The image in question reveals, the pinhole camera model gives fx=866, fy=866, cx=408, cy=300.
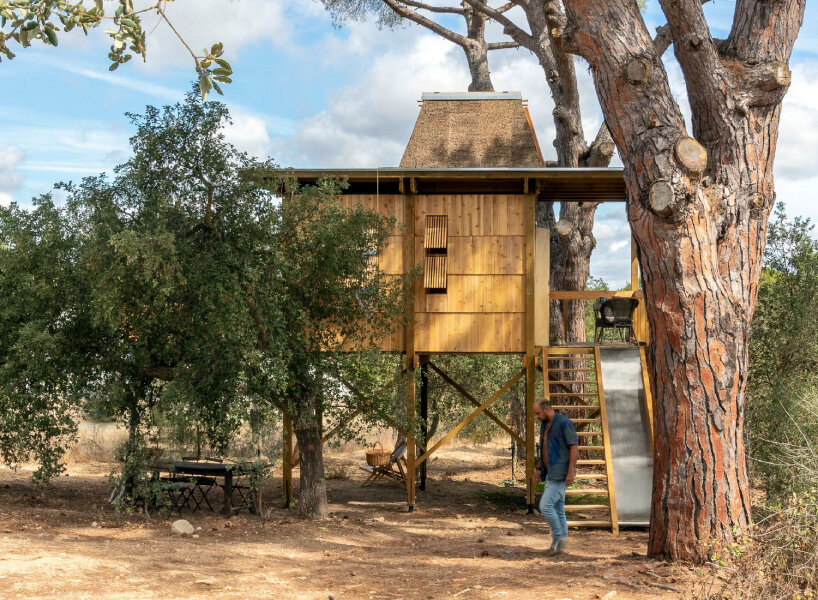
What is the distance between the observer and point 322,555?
33.6 feet

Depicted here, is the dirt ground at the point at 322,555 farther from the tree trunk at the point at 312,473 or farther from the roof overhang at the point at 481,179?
the roof overhang at the point at 481,179

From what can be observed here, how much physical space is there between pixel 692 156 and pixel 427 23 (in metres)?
14.2

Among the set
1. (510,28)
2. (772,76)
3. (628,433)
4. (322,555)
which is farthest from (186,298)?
(510,28)

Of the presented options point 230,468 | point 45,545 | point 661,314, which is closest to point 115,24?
A: point 661,314

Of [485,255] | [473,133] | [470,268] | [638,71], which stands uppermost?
[473,133]

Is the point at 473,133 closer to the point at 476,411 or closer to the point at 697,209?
the point at 476,411

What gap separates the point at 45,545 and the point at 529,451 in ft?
24.9

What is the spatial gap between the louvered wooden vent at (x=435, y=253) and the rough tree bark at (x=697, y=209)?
210 inches

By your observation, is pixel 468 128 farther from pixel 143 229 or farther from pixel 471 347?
pixel 143 229

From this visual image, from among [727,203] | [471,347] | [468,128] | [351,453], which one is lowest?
[351,453]

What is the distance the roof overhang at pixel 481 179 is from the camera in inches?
539

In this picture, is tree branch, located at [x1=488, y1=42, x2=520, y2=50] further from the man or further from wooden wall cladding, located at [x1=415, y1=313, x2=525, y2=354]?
the man

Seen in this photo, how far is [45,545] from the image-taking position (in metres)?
9.94

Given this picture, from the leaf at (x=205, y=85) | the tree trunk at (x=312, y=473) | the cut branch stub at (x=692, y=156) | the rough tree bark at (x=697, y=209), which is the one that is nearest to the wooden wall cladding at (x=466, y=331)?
the tree trunk at (x=312, y=473)
